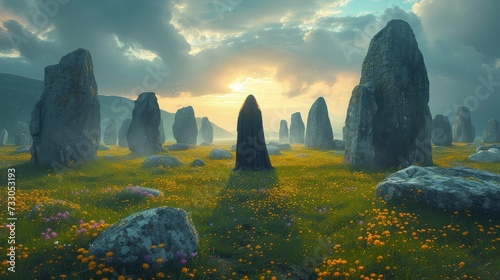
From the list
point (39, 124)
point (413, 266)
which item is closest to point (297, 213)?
point (413, 266)

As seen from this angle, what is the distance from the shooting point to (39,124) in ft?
85.5

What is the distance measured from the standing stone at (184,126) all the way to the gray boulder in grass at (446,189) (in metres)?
64.6

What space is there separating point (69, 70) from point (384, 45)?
2917cm

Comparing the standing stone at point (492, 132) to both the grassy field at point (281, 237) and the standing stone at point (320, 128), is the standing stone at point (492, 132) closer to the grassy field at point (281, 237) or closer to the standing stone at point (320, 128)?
the standing stone at point (320, 128)

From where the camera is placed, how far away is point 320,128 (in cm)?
5656

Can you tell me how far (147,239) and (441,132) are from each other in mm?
68433

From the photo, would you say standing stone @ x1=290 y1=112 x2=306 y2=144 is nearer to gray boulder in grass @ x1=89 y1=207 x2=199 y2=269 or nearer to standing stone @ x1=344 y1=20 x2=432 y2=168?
standing stone @ x1=344 y1=20 x2=432 y2=168

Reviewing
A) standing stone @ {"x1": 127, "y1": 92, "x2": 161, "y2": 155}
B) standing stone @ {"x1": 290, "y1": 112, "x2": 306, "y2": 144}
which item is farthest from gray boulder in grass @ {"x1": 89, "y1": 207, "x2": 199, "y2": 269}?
standing stone @ {"x1": 290, "y1": 112, "x2": 306, "y2": 144}

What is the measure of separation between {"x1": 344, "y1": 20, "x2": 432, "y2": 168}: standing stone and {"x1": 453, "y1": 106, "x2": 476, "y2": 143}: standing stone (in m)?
62.2

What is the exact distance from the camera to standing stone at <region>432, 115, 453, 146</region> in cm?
5962

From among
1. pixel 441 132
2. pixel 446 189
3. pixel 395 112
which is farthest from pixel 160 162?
pixel 441 132

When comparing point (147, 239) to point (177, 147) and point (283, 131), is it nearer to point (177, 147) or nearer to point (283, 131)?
point (177, 147)

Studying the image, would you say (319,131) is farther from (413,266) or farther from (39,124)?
(413,266)

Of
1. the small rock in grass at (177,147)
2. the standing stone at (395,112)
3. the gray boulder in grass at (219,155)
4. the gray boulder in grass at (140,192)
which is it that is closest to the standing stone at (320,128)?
the gray boulder in grass at (219,155)
